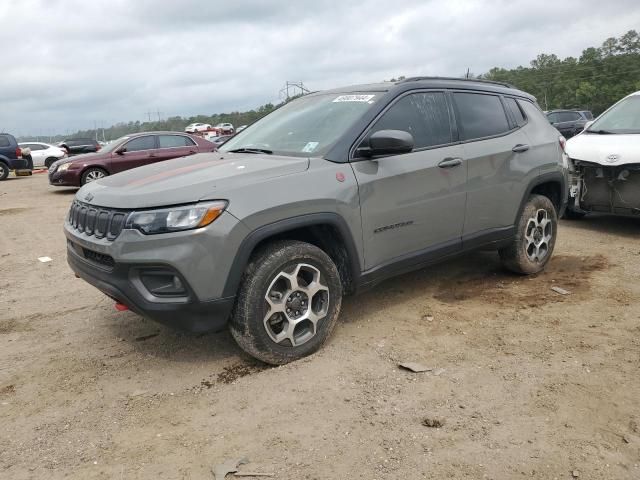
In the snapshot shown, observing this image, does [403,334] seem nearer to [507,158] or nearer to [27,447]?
[507,158]

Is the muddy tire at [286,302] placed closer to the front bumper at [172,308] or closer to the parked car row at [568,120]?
the front bumper at [172,308]

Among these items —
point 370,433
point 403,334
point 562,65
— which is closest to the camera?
point 370,433

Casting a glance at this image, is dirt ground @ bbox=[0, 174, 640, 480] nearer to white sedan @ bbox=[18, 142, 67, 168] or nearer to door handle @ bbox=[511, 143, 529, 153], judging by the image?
door handle @ bbox=[511, 143, 529, 153]

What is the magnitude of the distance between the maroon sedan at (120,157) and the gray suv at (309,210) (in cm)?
970

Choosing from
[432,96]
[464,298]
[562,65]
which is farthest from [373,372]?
[562,65]

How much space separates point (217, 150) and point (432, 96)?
1.82m

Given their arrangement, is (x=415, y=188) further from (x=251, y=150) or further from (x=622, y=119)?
(x=622, y=119)

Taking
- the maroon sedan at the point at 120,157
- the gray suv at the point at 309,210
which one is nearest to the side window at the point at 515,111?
the gray suv at the point at 309,210

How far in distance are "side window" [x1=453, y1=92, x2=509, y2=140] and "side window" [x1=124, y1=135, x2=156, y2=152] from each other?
10716mm

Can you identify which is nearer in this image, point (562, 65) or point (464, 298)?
point (464, 298)

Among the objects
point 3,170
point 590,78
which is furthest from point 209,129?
point 590,78

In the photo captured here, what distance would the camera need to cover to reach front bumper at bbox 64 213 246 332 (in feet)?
10.1

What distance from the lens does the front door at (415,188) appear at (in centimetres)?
384

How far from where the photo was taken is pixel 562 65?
6656cm
